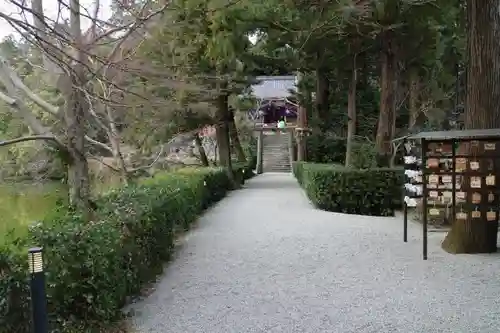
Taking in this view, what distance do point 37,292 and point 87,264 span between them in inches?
45.3

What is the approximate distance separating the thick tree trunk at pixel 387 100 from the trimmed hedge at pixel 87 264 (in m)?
9.05

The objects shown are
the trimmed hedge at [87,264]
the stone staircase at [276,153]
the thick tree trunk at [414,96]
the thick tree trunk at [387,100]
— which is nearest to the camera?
the trimmed hedge at [87,264]

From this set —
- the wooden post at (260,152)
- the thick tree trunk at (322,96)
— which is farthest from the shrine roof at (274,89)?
the thick tree trunk at (322,96)

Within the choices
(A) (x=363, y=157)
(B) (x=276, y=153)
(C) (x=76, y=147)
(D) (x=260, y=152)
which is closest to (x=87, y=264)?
(C) (x=76, y=147)

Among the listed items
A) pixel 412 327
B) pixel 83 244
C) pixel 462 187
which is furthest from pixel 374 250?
pixel 83 244

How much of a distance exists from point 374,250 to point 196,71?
10.3 meters

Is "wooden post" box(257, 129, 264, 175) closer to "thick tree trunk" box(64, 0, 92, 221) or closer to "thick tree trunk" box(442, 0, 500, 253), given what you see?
"thick tree trunk" box(442, 0, 500, 253)

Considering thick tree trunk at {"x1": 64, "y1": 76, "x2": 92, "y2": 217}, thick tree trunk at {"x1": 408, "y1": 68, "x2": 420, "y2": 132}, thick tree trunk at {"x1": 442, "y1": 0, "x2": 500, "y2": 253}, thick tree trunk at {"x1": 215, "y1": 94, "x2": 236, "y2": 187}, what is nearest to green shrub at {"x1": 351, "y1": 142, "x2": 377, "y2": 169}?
thick tree trunk at {"x1": 408, "y1": 68, "x2": 420, "y2": 132}

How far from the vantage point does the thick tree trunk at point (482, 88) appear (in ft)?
23.7

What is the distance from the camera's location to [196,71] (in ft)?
53.5

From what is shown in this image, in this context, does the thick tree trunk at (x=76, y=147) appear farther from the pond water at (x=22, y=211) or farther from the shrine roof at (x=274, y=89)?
the shrine roof at (x=274, y=89)

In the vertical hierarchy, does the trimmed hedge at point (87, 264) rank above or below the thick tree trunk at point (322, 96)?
below

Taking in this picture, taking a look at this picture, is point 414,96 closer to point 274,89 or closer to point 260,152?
point 260,152

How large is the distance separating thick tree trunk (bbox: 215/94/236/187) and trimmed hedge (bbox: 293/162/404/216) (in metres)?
7.39
